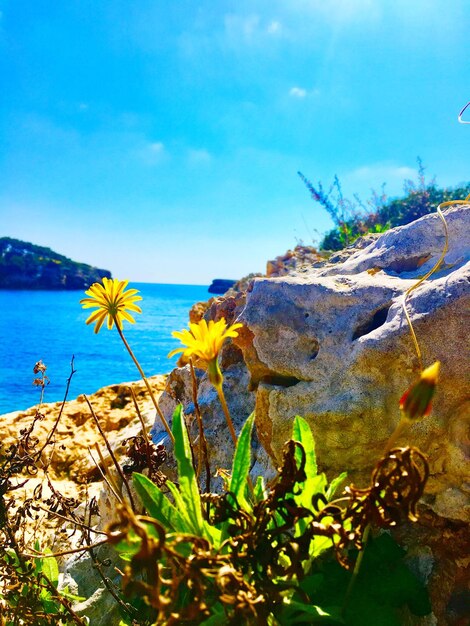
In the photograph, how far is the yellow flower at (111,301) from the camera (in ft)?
4.95

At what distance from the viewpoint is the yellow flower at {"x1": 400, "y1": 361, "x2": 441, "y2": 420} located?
86 centimetres

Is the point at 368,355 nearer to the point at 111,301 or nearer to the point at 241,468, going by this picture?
the point at 241,468

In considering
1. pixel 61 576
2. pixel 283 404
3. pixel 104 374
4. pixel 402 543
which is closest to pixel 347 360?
pixel 283 404

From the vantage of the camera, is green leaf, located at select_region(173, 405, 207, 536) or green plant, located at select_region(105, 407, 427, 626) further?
green leaf, located at select_region(173, 405, 207, 536)

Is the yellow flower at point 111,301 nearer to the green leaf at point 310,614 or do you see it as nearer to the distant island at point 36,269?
the green leaf at point 310,614

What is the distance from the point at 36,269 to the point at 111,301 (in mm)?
72427

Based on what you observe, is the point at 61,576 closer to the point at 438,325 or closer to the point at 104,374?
the point at 438,325

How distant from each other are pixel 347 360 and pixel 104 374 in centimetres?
1446

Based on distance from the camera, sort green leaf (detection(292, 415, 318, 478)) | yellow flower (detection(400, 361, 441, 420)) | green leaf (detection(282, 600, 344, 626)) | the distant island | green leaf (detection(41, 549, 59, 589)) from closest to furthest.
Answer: yellow flower (detection(400, 361, 441, 420))
green leaf (detection(282, 600, 344, 626))
green leaf (detection(292, 415, 318, 478))
green leaf (detection(41, 549, 59, 589))
the distant island

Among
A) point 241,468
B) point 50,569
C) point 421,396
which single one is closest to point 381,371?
point 241,468

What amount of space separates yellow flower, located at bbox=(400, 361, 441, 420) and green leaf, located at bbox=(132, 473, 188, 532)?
2.50 ft

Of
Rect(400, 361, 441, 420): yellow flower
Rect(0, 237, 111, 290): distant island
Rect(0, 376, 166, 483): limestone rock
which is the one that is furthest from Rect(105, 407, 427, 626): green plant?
Rect(0, 237, 111, 290): distant island

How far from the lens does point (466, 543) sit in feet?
5.98

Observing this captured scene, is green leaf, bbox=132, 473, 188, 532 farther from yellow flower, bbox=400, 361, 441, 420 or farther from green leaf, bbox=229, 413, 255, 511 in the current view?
yellow flower, bbox=400, 361, 441, 420
